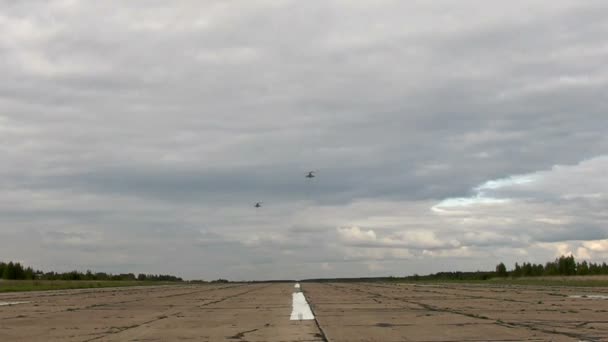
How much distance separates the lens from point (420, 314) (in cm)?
2348

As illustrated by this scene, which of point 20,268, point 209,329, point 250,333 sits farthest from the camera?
point 20,268

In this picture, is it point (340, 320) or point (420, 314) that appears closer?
point (340, 320)

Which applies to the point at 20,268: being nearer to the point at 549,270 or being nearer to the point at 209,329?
the point at 549,270

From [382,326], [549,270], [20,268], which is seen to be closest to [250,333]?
[382,326]

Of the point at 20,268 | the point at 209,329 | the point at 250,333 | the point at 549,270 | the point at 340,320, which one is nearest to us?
the point at 250,333

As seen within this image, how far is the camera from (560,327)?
1747 cm

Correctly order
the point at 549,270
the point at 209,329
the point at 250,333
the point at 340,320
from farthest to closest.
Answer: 1. the point at 549,270
2. the point at 340,320
3. the point at 209,329
4. the point at 250,333

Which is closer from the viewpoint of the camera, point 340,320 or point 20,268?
point 340,320

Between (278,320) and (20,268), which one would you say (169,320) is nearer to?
(278,320)

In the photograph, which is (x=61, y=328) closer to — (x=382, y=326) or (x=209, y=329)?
(x=209, y=329)

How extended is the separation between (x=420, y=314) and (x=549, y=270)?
578 feet

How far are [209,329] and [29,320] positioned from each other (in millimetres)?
7941

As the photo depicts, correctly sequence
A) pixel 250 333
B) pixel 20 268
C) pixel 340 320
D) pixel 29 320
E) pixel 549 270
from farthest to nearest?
pixel 549 270 < pixel 20 268 < pixel 29 320 < pixel 340 320 < pixel 250 333

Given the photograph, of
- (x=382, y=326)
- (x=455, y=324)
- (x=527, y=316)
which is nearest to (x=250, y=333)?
(x=382, y=326)
